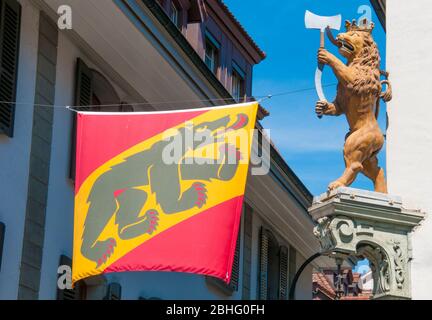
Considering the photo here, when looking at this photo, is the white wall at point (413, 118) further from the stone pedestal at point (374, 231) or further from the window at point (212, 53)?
the window at point (212, 53)

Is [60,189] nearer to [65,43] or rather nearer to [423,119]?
[65,43]

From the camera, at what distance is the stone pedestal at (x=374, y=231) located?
9.47 meters

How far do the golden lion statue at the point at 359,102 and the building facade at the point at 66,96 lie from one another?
6.32 metres

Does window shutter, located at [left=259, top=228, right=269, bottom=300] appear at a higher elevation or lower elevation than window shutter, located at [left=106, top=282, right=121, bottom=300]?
higher

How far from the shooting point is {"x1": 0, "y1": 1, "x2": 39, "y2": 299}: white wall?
1522cm

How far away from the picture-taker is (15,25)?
15.9m

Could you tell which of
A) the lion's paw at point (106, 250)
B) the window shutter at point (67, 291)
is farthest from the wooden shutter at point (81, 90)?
the lion's paw at point (106, 250)

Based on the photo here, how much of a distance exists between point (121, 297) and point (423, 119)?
385 inches

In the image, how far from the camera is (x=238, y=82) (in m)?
27.2

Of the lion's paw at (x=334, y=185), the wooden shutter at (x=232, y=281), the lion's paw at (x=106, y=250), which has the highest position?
the wooden shutter at (x=232, y=281)

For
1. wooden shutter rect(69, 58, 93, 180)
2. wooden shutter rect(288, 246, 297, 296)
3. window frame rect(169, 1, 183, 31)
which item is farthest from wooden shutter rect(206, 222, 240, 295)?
wooden shutter rect(69, 58, 93, 180)

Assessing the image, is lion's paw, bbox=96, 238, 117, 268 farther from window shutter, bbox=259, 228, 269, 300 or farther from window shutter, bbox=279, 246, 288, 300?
window shutter, bbox=279, 246, 288, 300

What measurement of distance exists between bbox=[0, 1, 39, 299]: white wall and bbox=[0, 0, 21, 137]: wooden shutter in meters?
0.15
